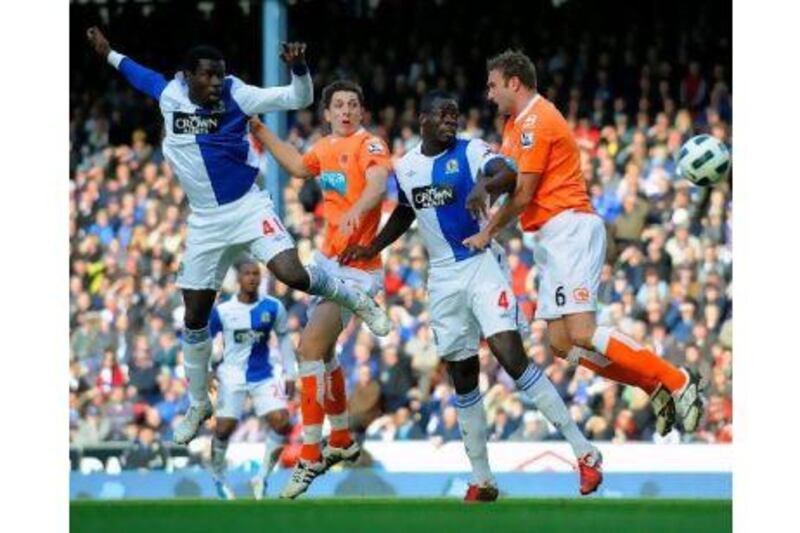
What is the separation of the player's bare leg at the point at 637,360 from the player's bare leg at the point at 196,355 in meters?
2.41

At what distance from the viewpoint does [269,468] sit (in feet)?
54.8

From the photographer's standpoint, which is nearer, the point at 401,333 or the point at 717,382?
the point at 717,382

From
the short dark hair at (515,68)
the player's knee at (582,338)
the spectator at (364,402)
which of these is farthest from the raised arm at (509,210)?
the spectator at (364,402)

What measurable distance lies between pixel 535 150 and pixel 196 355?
2764 mm

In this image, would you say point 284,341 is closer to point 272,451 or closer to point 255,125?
point 272,451

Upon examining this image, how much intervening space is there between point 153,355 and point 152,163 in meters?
4.00

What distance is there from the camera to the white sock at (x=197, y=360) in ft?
43.1

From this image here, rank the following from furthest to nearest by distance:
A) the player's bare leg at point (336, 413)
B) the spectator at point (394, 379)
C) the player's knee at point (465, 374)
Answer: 1. the spectator at point (394, 379)
2. the player's bare leg at point (336, 413)
3. the player's knee at point (465, 374)

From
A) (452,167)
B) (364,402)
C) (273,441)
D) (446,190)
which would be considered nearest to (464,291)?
(446,190)

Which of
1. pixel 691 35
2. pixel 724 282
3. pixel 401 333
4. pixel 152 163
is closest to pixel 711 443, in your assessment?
pixel 724 282

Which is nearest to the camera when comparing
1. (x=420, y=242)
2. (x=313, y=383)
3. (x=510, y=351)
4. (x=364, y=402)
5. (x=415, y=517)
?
(x=415, y=517)

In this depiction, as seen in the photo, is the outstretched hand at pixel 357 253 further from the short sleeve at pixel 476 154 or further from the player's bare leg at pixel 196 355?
the short sleeve at pixel 476 154

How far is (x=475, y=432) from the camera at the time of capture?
12484 mm

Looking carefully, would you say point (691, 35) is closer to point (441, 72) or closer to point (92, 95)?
point (441, 72)
